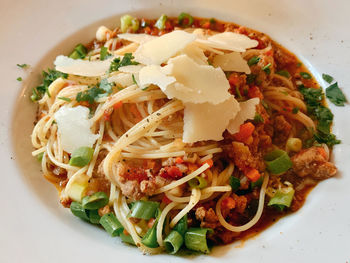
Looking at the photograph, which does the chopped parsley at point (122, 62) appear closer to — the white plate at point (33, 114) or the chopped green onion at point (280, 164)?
the white plate at point (33, 114)

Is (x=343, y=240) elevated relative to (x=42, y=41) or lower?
lower

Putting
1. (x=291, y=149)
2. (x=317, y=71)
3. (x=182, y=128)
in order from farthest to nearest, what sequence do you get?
(x=317, y=71), (x=291, y=149), (x=182, y=128)

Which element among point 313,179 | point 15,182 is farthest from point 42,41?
point 313,179

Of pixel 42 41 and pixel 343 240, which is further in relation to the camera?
pixel 42 41

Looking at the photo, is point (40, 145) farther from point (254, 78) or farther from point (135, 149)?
point (254, 78)

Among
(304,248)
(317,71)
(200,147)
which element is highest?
(317,71)

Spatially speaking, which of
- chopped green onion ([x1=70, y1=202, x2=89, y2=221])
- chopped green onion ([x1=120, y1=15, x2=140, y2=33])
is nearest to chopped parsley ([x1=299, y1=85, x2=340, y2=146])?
chopped green onion ([x1=120, y1=15, x2=140, y2=33])

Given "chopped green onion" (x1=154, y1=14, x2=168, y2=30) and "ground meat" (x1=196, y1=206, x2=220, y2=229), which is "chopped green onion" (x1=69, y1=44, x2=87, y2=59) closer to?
"chopped green onion" (x1=154, y1=14, x2=168, y2=30)

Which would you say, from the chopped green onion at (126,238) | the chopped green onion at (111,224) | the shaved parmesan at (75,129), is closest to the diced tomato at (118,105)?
the shaved parmesan at (75,129)
